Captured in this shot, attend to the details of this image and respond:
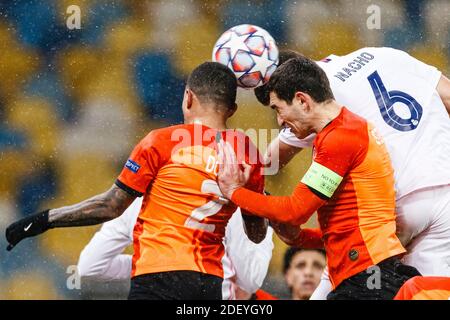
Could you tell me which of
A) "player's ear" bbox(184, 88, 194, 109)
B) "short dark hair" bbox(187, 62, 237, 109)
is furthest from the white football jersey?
"player's ear" bbox(184, 88, 194, 109)

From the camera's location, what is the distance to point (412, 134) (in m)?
3.79

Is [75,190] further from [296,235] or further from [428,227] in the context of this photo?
[428,227]

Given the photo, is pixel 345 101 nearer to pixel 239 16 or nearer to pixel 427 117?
pixel 427 117

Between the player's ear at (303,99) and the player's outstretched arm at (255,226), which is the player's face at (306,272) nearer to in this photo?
the player's outstretched arm at (255,226)

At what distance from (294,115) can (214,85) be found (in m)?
0.38

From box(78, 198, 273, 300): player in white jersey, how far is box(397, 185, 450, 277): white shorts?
150cm

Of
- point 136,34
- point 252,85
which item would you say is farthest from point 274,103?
point 136,34

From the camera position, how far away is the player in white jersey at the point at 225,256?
5102 mm

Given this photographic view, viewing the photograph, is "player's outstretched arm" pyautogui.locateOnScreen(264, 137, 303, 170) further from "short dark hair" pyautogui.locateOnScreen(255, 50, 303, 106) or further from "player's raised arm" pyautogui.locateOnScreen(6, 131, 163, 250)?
"player's raised arm" pyautogui.locateOnScreen(6, 131, 163, 250)

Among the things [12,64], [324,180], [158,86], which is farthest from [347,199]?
[12,64]

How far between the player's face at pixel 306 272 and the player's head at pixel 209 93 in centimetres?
250

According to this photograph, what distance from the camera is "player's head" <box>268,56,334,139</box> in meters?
3.49

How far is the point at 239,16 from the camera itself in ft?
23.2
